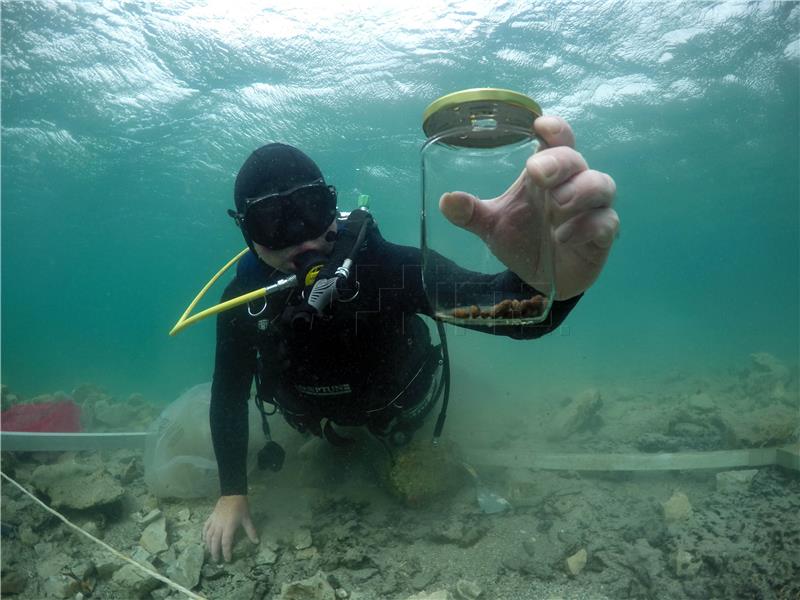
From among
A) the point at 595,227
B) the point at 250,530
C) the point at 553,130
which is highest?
the point at 553,130

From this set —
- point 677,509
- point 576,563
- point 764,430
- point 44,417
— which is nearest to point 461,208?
point 576,563

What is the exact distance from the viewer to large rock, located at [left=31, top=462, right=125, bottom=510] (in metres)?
3.39

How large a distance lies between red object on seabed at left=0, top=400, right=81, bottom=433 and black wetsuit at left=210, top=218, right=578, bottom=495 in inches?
167

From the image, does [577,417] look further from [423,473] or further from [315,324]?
[315,324]

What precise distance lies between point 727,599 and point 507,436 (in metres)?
3.58

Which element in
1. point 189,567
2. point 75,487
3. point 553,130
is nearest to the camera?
point 553,130

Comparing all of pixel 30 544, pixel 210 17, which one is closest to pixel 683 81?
pixel 210 17

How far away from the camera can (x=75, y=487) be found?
3.52 meters

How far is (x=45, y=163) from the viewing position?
735 inches

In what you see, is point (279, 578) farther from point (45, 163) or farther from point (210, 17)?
point (45, 163)

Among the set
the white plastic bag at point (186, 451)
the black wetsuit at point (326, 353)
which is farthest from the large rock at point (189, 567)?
the white plastic bag at point (186, 451)

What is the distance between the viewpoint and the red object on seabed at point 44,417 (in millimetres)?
5870

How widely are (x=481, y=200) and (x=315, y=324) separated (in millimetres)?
1540

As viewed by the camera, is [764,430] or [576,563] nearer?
[576,563]
